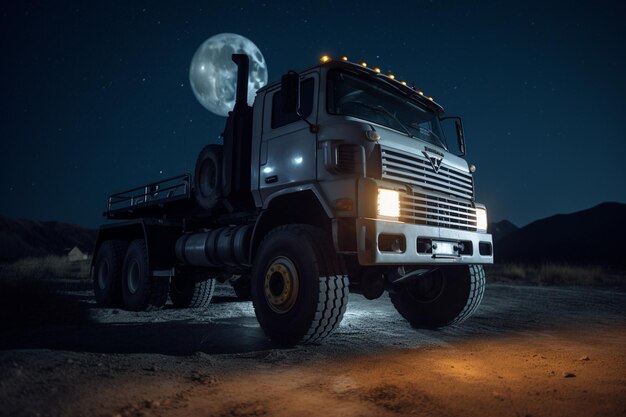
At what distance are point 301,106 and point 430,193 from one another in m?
1.90

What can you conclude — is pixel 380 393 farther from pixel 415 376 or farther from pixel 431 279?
pixel 431 279

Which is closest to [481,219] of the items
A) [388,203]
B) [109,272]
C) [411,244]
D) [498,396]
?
[411,244]

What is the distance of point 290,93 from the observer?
479cm

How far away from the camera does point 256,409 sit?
2.57m

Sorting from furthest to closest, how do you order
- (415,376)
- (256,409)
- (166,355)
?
1. (166,355)
2. (415,376)
3. (256,409)

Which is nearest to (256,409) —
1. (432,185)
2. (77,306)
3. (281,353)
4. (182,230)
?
(281,353)

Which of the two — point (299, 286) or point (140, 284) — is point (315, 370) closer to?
point (299, 286)

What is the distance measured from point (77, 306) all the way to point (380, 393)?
7.63 meters

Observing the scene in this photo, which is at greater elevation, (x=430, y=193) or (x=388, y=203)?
(x=430, y=193)

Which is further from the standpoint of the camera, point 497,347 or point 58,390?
point 497,347

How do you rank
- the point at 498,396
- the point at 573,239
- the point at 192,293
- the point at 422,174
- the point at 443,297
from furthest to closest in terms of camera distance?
the point at 573,239 < the point at 192,293 < the point at 443,297 < the point at 422,174 < the point at 498,396

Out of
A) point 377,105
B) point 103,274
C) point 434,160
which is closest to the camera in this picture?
point 434,160

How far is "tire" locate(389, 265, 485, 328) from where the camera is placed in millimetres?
5875

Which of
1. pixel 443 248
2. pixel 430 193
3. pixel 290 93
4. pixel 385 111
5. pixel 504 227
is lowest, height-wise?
pixel 443 248
